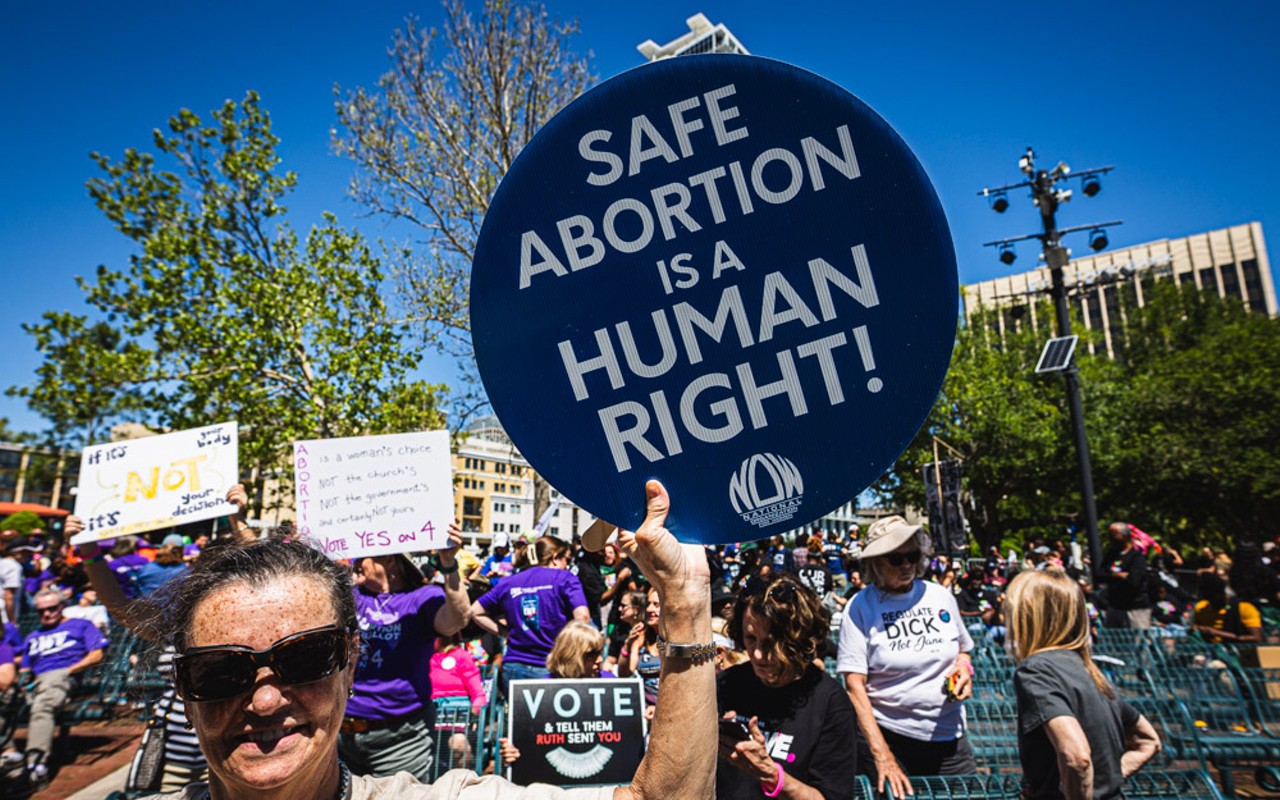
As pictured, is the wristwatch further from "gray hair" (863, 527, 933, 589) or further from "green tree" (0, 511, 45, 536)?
"green tree" (0, 511, 45, 536)

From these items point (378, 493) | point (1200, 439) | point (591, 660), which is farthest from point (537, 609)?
point (1200, 439)

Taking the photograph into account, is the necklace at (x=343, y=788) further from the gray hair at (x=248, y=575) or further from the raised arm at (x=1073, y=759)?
the raised arm at (x=1073, y=759)

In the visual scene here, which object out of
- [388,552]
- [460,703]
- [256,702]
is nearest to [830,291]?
[256,702]

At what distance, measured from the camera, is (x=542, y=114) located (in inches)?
581

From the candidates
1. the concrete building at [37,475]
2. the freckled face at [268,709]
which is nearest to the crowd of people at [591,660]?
the freckled face at [268,709]

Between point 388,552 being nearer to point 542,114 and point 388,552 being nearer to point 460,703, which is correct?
point 460,703

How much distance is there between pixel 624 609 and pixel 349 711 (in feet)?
11.3

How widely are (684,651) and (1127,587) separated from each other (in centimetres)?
1029

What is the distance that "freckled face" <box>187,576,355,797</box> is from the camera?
127 centimetres

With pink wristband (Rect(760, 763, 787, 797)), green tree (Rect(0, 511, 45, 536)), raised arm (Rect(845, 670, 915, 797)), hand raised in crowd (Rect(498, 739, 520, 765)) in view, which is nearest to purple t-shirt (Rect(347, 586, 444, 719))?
hand raised in crowd (Rect(498, 739, 520, 765))

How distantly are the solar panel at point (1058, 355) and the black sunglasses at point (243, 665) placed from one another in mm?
12959

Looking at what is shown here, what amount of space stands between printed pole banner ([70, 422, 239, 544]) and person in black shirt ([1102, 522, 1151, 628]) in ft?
32.0

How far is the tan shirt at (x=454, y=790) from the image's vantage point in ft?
4.38

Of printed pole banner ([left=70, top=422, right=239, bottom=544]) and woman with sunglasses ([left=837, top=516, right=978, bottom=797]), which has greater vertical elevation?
printed pole banner ([left=70, top=422, right=239, bottom=544])
